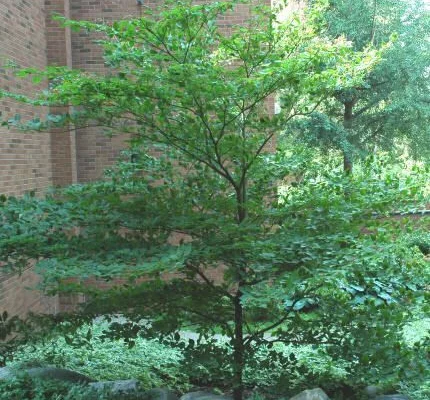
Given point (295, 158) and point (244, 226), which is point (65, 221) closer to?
point (244, 226)

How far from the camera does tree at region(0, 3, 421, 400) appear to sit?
124 inches

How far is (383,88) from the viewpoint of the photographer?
13844 millimetres

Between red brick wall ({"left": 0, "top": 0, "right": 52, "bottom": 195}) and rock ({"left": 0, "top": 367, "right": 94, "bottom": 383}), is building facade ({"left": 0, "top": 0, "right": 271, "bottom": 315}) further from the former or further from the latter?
rock ({"left": 0, "top": 367, "right": 94, "bottom": 383})

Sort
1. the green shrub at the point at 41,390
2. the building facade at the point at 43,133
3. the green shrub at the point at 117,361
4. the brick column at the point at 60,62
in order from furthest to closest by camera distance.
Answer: the brick column at the point at 60,62
the building facade at the point at 43,133
the green shrub at the point at 117,361
the green shrub at the point at 41,390

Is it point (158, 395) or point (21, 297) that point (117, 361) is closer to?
point (158, 395)

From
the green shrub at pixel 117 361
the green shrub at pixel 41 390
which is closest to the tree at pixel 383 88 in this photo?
the green shrub at pixel 117 361

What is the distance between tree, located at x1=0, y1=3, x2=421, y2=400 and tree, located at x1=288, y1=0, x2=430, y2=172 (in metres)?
9.64

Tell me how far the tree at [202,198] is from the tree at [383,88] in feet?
31.6

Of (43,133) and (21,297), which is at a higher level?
(43,133)

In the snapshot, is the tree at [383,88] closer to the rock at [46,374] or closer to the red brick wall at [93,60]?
the red brick wall at [93,60]

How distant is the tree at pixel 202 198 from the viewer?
3.14 meters

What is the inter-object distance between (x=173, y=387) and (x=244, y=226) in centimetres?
216

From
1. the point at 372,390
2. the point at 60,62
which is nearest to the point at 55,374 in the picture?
the point at 372,390

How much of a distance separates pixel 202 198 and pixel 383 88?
11222 millimetres
